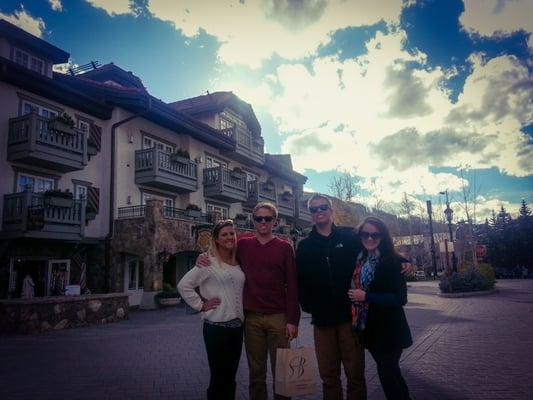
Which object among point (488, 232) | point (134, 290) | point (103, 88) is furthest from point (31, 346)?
point (488, 232)

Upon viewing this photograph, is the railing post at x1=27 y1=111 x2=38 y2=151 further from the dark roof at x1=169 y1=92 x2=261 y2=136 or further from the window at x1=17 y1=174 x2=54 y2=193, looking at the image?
the dark roof at x1=169 y1=92 x2=261 y2=136

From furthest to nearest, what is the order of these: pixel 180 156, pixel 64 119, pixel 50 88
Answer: pixel 180 156 < pixel 50 88 < pixel 64 119

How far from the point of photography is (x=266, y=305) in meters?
3.81

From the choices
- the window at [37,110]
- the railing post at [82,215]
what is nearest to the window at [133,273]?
the railing post at [82,215]

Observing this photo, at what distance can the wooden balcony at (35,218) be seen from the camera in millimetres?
14539

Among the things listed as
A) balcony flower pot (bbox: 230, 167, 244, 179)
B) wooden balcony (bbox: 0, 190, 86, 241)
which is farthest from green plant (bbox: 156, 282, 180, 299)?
balcony flower pot (bbox: 230, 167, 244, 179)

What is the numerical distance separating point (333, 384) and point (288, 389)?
1.66 feet

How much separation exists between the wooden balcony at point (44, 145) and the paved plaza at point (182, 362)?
24.0 ft

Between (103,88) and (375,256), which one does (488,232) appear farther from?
(375,256)

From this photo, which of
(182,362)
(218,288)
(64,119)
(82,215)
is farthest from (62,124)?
(218,288)

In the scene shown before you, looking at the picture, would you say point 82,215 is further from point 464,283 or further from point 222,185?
point 464,283

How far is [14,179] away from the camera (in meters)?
15.5

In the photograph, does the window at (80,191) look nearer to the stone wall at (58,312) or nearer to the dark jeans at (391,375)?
the stone wall at (58,312)

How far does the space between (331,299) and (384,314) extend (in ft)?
1.66
